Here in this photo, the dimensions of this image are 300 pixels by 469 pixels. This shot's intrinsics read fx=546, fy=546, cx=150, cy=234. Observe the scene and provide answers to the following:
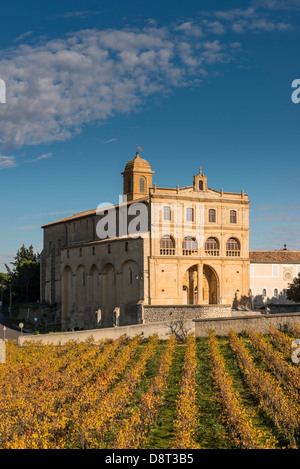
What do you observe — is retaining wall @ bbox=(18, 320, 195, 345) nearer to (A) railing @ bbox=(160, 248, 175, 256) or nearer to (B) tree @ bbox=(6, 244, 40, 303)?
(A) railing @ bbox=(160, 248, 175, 256)

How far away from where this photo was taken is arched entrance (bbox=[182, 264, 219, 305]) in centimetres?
5359

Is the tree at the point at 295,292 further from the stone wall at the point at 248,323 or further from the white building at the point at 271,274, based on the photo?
the stone wall at the point at 248,323

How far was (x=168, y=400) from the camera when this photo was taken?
71.6 feet

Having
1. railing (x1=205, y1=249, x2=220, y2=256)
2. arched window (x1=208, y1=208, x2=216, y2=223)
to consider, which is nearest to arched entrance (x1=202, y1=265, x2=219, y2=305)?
railing (x1=205, y1=249, x2=220, y2=256)

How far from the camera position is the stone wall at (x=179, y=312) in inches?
1842

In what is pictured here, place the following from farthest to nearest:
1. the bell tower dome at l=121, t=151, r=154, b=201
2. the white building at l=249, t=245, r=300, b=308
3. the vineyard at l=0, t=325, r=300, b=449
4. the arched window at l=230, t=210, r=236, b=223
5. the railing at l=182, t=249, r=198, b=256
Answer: the bell tower dome at l=121, t=151, r=154, b=201 < the white building at l=249, t=245, r=300, b=308 < the arched window at l=230, t=210, r=236, b=223 < the railing at l=182, t=249, r=198, b=256 < the vineyard at l=0, t=325, r=300, b=449

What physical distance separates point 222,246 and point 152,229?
25.0 ft

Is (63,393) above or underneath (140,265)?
underneath

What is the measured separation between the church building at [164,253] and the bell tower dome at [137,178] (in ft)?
0.37

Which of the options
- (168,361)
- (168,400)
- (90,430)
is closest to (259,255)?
(168,361)

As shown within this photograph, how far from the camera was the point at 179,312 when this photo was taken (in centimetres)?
Answer: 4725

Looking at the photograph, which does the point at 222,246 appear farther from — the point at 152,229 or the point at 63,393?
the point at 63,393

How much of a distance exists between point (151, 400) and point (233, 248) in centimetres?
Result: 3619

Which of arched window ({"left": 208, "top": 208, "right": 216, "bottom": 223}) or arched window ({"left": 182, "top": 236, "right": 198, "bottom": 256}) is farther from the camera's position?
arched window ({"left": 208, "top": 208, "right": 216, "bottom": 223})
